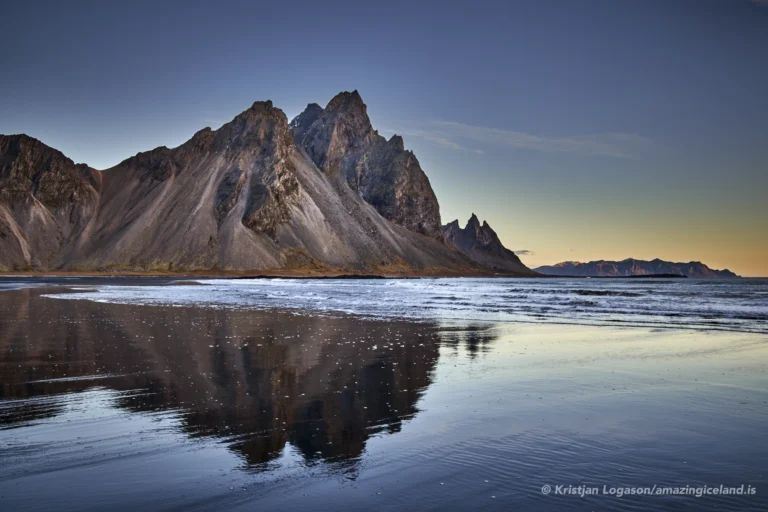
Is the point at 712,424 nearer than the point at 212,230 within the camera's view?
Yes

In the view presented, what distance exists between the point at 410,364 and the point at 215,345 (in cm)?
687

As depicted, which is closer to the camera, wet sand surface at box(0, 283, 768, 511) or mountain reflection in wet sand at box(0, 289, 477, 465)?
wet sand surface at box(0, 283, 768, 511)

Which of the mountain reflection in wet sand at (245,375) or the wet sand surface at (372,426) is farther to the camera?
the mountain reflection in wet sand at (245,375)

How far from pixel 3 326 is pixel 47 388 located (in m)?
15.0

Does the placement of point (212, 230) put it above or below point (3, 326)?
above

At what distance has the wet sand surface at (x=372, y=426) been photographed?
19.5 feet

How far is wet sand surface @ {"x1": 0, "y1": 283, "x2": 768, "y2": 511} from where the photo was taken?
5934mm

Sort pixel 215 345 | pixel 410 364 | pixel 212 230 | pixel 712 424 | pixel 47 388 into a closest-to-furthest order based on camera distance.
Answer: pixel 712 424 < pixel 47 388 < pixel 410 364 < pixel 215 345 < pixel 212 230

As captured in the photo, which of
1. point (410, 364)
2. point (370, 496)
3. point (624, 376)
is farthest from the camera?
point (410, 364)

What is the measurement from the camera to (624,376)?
13016 mm

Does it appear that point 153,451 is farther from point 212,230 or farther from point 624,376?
point 212,230

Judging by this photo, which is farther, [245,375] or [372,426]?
[245,375]

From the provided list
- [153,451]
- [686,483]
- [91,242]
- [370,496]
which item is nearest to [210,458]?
[153,451]

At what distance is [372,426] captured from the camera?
28.0ft
